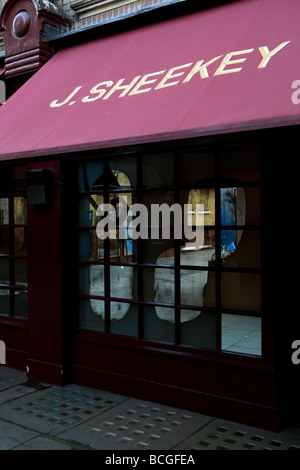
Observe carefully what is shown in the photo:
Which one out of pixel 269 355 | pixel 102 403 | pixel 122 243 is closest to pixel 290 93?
pixel 269 355

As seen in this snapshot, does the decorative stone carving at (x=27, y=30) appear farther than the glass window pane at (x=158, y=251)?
Yes

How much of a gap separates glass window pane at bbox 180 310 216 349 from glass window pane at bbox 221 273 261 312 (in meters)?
0.24

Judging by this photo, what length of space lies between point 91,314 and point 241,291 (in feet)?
6.40

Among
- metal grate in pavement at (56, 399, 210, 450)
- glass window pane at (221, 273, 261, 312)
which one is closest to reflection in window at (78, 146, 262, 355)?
glass window pane at (221, 273, 261, 312)

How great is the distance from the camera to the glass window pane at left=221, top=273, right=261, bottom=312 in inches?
173

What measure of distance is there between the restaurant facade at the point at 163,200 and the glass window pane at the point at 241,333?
0.02 m

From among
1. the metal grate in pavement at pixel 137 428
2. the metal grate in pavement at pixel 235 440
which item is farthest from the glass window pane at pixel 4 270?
the metal grate in pavement at pixel 235 440

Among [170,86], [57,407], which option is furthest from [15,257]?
[170,86]

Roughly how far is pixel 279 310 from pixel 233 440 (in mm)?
1222

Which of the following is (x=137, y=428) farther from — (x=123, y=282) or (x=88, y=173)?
(x=88, y=173)

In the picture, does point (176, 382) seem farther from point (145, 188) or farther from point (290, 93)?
point (290, 93)

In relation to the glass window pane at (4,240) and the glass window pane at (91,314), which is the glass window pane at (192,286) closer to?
the glass window pane at (91,314)

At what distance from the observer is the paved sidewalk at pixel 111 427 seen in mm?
3850

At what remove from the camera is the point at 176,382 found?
4.66m
